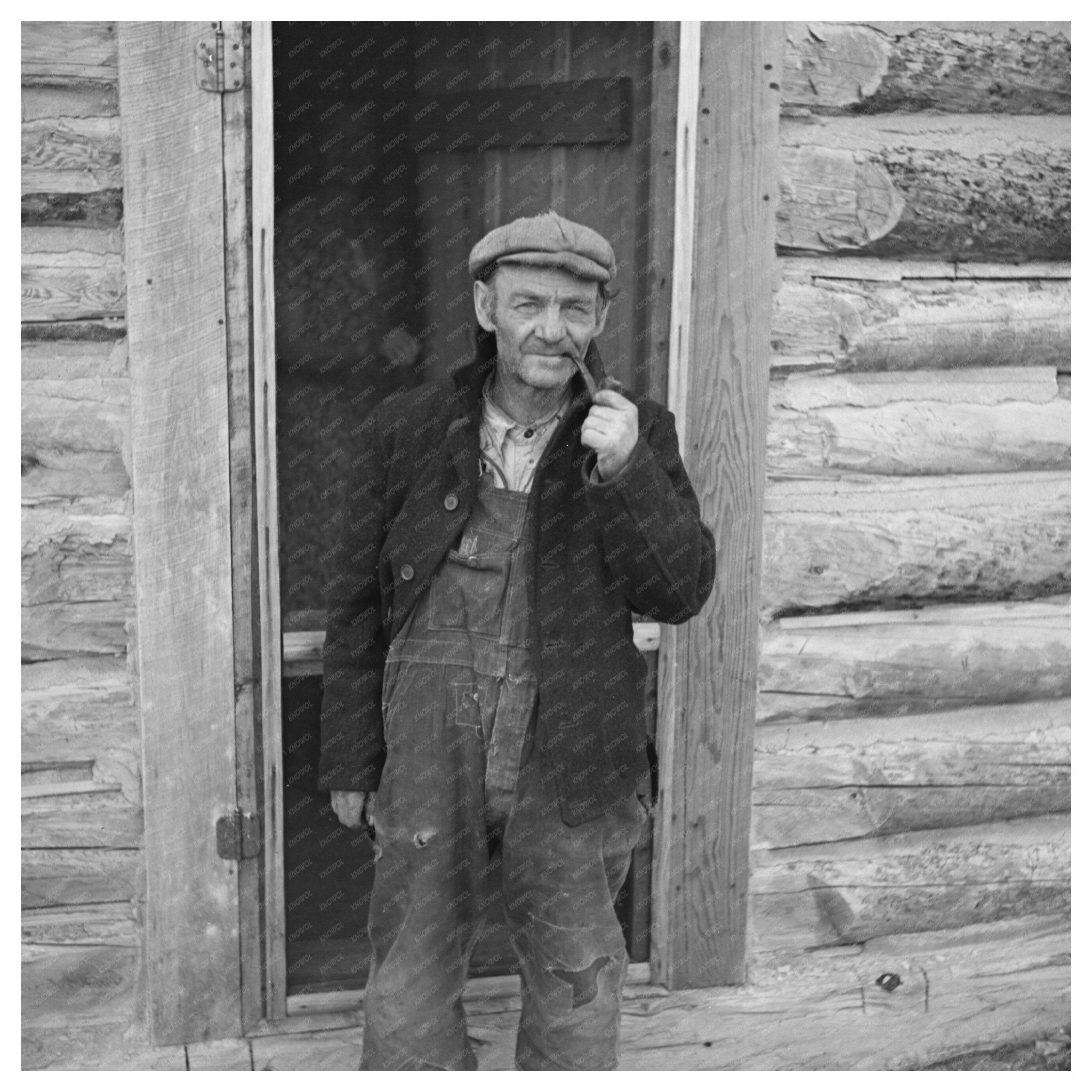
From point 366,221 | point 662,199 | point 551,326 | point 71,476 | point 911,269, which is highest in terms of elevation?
point 366,221

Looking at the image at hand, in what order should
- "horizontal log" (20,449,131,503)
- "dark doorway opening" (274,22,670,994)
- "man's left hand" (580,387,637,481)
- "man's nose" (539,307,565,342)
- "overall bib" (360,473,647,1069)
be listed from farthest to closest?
1. "dark doorway opening" (274,22,670,994)
2. "horizontal log" (20,449,131,503)
3. "overall bib" (360,473,647,1069)
4. "man's nose" (539,307,565,342)
5. "man's left hand" (580,387,637,481)

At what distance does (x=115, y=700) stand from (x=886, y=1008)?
7.24 ft

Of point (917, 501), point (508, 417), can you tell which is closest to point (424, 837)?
point (508, 417)

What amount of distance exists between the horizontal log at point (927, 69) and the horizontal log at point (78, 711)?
7.09ft

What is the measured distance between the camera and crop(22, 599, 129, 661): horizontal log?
2.92 metres

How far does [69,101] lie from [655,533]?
1678 millimetres

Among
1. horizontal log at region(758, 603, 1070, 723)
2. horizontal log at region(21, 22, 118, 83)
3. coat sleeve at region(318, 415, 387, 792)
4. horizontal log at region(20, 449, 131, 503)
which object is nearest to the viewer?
coat sleeve at region(318, 415, 387, 792)

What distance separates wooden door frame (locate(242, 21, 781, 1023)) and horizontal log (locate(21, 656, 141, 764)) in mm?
330

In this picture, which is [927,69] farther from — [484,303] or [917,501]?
[484,303]

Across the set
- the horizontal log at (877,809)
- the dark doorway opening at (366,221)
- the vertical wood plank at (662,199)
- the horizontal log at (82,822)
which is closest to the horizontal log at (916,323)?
the vertical wood plank at (662,199)

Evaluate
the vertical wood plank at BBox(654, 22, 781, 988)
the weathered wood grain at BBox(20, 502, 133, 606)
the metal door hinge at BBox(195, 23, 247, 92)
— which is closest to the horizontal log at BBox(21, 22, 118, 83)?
the metal door hinge at BBox(195, 23, 247, 92)

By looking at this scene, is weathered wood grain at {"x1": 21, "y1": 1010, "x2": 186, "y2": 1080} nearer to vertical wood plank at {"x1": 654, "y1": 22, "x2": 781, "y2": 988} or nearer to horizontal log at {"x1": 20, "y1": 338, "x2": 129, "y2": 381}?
vertical wood plank at {"x1": 654, "y1": 22, "x2": 781, "y2": 988}

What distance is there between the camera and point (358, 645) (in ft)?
8.70
